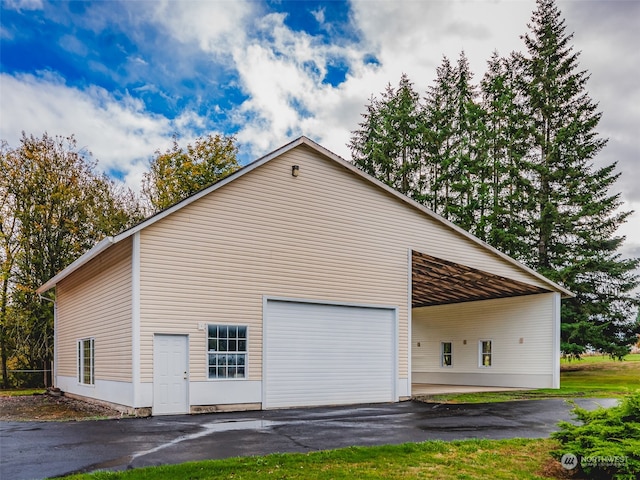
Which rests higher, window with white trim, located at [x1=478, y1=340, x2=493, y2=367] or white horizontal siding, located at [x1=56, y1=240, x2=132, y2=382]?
white horizontal siding, located at [x1=56, y1=240, x2=132, y2=382]

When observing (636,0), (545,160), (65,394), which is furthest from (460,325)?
(65,394)

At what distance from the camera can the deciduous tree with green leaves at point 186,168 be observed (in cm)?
3341

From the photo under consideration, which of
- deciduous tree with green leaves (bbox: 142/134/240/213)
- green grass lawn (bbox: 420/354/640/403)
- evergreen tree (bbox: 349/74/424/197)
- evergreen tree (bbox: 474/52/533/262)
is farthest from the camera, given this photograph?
evergreen tree (bbox: 349/74/424/197)

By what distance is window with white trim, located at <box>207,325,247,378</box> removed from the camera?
45.9 ft

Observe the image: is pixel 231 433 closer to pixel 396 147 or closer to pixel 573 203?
pixel 573 203

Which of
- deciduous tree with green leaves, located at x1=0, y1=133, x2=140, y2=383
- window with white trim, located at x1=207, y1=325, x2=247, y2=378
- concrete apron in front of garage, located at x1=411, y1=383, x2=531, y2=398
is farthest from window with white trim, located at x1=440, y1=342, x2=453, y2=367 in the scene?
deciduous tree with green leaves, located at x1=0, y1=133, x2=140, y2=383

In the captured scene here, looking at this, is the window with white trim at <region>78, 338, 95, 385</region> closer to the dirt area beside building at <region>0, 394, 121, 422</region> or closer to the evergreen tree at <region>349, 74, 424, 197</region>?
the dirt area beside building at <region>0, 394, 121, 422</region>

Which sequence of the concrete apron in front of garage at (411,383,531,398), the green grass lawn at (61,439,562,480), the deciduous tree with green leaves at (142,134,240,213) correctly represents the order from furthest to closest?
the deciduous tree with green leaves at (142,134,240,213), the concrete apron in front of garage at (411,383,531,398), the green grass lawn at (61,439,562,480)

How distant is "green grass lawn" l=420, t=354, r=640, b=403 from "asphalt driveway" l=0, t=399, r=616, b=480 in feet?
11.3

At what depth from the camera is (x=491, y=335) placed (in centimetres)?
2481

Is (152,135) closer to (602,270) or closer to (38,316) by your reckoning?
(38,316)

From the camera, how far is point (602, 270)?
28.6m

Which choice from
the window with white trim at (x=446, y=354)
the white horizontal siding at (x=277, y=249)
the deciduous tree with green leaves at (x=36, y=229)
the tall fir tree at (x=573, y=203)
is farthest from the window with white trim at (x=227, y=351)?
the tall fir tree at (x=573, y=203)

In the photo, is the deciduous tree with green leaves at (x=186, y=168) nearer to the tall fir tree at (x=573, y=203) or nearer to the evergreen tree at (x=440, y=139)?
the evergreen tree at (x=440, y=139)
